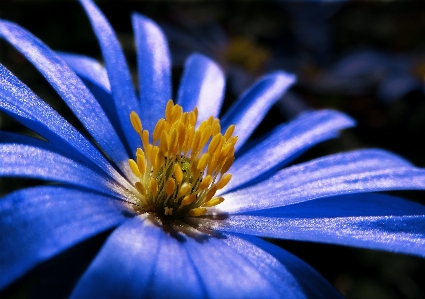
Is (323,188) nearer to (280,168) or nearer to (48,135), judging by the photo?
(280,168)

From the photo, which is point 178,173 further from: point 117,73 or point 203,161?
point 117,73

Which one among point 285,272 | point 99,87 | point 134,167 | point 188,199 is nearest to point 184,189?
point 188,199

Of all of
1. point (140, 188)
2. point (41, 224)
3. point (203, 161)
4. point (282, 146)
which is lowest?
point (41, 224)

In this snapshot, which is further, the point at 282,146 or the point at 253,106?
the point at 253,106

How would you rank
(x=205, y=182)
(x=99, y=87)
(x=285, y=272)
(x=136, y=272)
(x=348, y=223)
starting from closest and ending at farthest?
(x=136, y=272) → (x=285, y=272) → (x=348, y=223) → (x=205, y=182) → (x=99, y=87)

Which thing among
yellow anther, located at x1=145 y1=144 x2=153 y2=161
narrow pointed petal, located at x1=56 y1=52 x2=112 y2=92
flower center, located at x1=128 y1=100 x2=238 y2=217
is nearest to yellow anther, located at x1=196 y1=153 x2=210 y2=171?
flower center, located at x1=128 y1=100 x2=238 y2=217

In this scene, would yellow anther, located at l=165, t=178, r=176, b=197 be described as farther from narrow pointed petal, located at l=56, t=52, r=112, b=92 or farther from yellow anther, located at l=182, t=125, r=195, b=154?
narrow pointed petal, located at l=56, t=52, r=112, b=92
